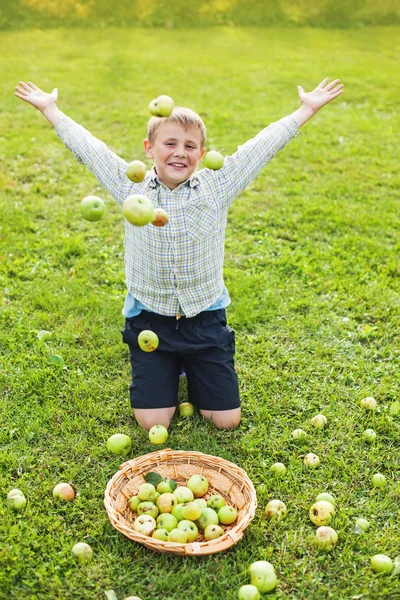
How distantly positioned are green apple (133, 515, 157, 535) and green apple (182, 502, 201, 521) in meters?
0.15

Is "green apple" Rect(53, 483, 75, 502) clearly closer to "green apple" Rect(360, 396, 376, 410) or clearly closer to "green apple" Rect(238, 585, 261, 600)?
"green apple" Rect(238, 585, 261, 600)

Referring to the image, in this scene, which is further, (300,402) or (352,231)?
(352,231)

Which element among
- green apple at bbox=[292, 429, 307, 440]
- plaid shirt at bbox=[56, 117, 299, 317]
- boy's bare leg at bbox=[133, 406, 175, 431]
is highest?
plaid shirt at bbox=[56, 117, 299, 317]

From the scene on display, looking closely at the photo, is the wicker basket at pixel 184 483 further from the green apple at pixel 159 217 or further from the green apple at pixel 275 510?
the green apple at pixel 159 217

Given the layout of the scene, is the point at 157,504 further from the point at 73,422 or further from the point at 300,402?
the point at 300,402

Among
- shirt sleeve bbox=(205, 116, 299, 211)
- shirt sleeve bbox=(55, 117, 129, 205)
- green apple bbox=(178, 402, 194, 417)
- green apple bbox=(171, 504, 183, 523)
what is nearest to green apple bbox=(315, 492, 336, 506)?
green apple bbox=(171, 504, 183, 523)

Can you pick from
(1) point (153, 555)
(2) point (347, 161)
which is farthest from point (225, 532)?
(2) point (347, 161)

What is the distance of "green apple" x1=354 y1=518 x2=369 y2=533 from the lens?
2.99m

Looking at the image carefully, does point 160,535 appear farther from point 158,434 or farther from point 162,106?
point 162,106

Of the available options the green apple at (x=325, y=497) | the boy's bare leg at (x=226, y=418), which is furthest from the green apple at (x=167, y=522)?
the boy's bare leg at (x=226, y=418)

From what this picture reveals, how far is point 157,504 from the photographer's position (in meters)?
3.02

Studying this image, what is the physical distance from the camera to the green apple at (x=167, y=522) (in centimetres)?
288

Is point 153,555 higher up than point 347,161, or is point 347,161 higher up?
point 347,161

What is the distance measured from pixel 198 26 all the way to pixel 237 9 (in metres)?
1.62
